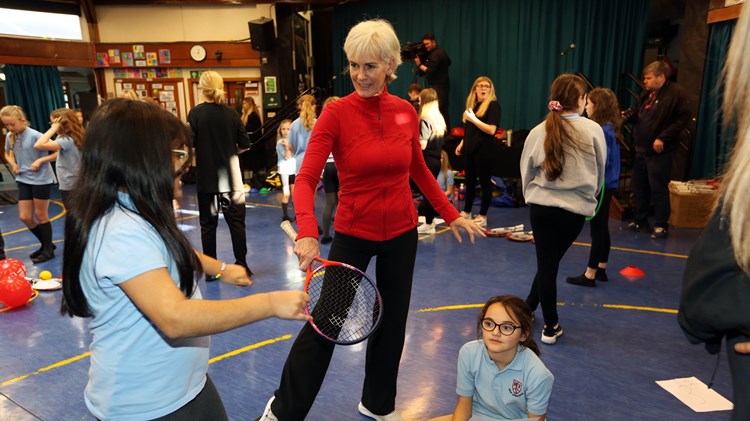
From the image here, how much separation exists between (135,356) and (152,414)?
0.20m

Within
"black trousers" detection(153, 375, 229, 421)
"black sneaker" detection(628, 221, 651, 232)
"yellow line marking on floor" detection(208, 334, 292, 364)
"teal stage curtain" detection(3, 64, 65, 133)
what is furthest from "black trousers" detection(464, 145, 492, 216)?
"teal stage curtain" detection(3, 64, 65, 133)

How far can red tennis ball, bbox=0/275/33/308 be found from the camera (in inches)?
187

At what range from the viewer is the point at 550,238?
382 cm

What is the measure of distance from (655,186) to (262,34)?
9.85 metres

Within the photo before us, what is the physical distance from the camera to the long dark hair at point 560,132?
3.64 metres

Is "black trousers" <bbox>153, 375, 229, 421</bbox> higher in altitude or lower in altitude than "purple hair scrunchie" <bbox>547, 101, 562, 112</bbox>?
lower

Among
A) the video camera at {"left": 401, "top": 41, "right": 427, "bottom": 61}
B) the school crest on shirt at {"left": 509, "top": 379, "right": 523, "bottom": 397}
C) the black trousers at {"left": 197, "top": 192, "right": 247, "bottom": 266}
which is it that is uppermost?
the video camera at {"left": 401, "top": 41, "right": 427, "bottom": 61}

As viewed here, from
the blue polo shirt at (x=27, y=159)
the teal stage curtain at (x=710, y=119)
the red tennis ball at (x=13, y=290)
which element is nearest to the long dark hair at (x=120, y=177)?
the red tennis ball at (x=13, y=290)

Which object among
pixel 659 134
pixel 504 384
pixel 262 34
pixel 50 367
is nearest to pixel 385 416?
pixel 504 384

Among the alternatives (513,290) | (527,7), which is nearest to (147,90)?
(527,7)

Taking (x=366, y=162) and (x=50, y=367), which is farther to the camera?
(x=50, y=367)

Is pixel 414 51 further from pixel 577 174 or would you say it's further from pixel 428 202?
pixel 577 174

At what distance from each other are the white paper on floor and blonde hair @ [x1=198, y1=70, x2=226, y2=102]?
14.7ft

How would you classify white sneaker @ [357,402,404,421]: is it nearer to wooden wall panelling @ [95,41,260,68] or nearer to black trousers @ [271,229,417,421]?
black trousers @ [271,229,417,421]
